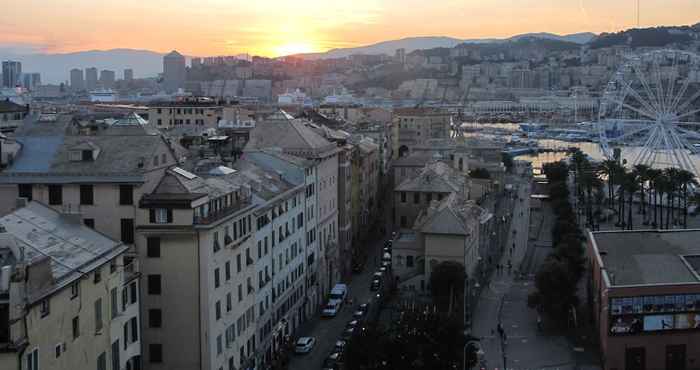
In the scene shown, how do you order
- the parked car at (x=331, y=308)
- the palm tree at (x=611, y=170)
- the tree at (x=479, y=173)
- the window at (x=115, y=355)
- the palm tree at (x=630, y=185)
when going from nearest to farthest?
the window at (x=115, y=355), the parked car at (x=331, y=308), the palm tree at (x=630, y=185), the palm tree at (x=611, y=170), the tree at (x=479, y=173)

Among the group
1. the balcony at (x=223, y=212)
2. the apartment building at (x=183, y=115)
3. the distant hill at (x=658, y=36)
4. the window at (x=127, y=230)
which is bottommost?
the window at (x=127, y=230)

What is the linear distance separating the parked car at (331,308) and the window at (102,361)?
37.8 feet

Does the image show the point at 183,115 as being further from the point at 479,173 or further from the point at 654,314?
the point at 654,314

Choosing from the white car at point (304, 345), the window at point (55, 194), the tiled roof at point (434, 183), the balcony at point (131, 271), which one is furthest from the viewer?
the tiled roof at point (434, 183)

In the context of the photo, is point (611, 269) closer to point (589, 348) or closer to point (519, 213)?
point (589, 348)

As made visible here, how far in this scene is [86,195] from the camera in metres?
15.9

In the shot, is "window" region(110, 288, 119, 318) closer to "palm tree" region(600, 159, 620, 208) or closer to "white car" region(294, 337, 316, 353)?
"white car" region(294, 337, 316, 353)

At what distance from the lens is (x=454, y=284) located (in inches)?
920

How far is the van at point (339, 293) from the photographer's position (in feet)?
82.7

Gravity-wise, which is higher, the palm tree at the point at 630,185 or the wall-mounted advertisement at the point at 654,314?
the palm tree at the point at 630,185

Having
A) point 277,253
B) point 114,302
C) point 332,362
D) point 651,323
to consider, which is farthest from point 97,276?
→ point 651,323

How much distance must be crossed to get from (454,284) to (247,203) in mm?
7306

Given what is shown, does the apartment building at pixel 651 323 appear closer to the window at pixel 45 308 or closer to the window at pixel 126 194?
the window at pixel 126 194

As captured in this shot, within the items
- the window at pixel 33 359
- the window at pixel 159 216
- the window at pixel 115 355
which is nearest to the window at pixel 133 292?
the window at pixel 115 355
